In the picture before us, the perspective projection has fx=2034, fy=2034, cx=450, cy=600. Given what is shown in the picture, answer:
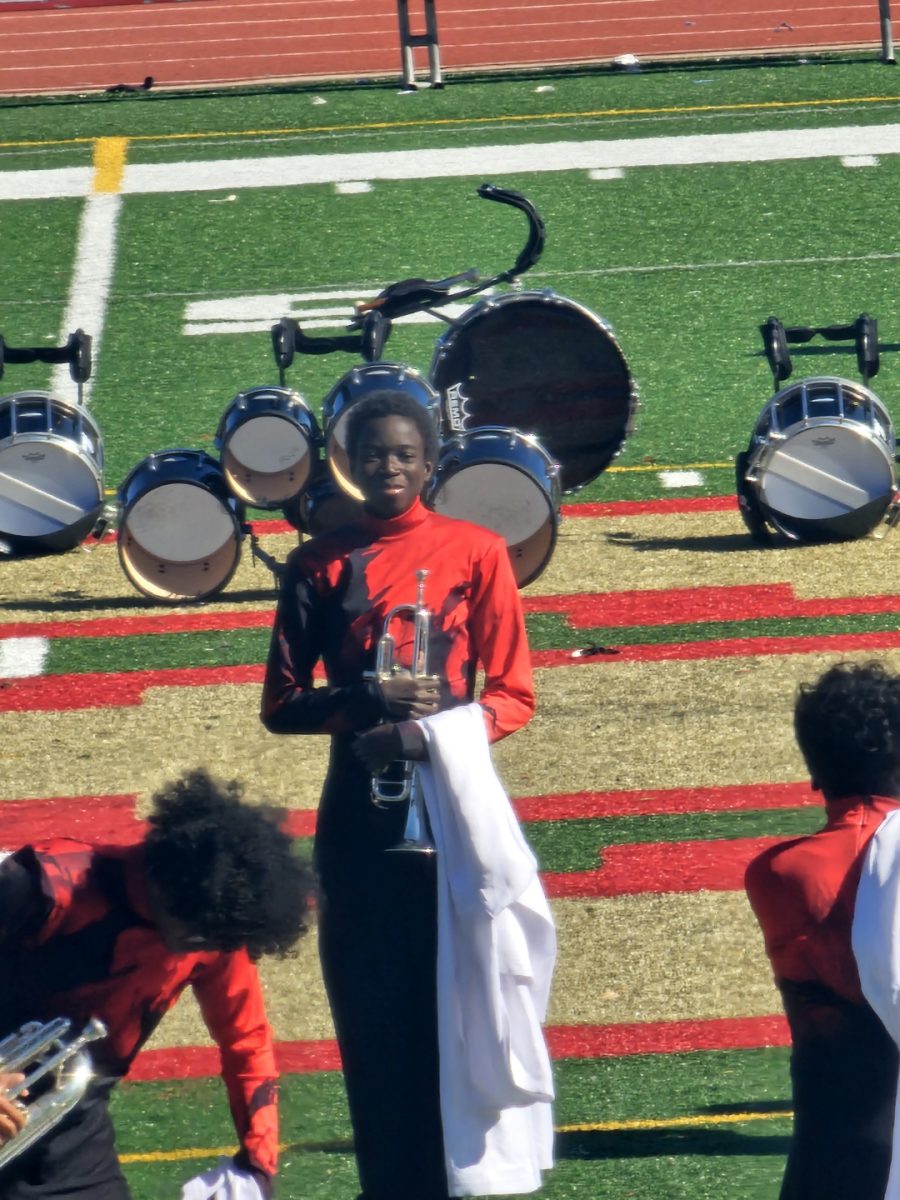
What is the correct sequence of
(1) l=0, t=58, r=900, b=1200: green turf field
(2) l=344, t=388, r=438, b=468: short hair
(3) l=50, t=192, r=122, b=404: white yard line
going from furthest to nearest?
1. (3) l=50, t=192, r=122, b=404: white yard line
2. (1) l=0, t=58, r=900, b=1200: green turf field
3. (2) l=344, t=388, r=438, b=468: short hair

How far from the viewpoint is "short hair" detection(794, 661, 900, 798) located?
3629 mm

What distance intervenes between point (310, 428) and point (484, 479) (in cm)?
89

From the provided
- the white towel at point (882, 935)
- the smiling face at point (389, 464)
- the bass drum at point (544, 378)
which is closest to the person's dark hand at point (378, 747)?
the smiling face at point (389, 464)

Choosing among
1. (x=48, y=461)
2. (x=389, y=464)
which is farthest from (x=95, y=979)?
(x=48, y=461)

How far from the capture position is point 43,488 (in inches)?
396

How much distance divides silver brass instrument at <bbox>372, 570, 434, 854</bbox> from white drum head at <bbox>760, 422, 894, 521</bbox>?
573 cm

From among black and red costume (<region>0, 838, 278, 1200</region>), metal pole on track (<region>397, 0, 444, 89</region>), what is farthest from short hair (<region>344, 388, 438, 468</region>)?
metal pole on track (<region>397, 0, 444, 89</region>)

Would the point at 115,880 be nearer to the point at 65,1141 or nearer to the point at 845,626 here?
the point at 65,1141

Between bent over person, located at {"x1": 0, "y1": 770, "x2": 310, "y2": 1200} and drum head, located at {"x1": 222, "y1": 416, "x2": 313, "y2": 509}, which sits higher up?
drum head, located at {"x1": 222, "y1": 416, "x2": 313, "y2": 509}

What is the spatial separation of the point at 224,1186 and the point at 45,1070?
437 millimetres

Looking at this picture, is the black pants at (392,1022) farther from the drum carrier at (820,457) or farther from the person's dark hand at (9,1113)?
the drum carrier at (820,457)

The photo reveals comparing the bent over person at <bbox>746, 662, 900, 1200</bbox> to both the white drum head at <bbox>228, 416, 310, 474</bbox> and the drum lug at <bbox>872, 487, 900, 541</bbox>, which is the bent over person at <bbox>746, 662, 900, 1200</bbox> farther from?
the drum lug at <bbox>872, 487, 900, 541</bbox>

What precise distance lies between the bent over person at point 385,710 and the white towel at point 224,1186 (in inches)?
24.7

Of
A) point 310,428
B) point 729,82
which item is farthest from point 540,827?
point 729,82
